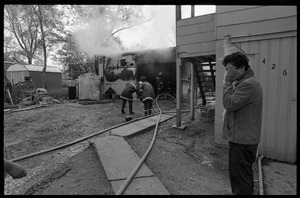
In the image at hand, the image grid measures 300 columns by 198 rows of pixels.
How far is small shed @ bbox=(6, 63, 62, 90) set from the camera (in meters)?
16.2

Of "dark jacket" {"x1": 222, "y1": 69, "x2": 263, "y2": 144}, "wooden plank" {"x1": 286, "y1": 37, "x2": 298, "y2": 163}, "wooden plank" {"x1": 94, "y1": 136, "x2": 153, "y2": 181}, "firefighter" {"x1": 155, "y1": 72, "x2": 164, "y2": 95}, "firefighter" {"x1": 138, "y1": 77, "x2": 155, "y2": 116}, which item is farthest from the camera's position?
"firefighter" {"x1": 155, "y1": 72, "x2": 164, "y2": 95}

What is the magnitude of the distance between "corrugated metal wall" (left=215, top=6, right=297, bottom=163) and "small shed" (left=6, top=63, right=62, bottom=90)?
16432 mm

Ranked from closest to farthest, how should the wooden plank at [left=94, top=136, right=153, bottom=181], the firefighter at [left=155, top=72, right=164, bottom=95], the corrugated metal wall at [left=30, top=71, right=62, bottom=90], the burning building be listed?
the wooden plank at [left=94, top=136, right=153, bottom=181] < the burning building < the firefighter at [left=155, top=72, right=164, bottom=95] < the corrugated metal wall at [left=30, top=71, right=62, bottom=90]

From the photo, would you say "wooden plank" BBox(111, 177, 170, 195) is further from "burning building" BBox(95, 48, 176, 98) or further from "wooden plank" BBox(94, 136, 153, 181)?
"burning building" BBox(95, 48, 176, 98)

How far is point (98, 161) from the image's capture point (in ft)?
12.7

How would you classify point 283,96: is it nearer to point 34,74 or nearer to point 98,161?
point 98,161

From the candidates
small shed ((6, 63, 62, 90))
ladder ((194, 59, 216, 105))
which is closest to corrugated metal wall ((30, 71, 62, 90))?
small shed ((6, 63, 62, 90))

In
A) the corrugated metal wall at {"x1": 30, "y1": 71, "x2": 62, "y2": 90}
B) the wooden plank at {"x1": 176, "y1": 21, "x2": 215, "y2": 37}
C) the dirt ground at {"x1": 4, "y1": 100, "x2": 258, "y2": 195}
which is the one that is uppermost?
the wooden plank at {"x1": 176, "y1": 21, "x2": 215, "y2": 37}

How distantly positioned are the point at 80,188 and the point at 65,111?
727 cm

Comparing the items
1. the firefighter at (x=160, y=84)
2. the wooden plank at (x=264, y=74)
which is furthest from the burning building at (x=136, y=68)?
the wooden plank at (x=264, y=74)

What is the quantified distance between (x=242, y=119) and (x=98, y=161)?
273cm

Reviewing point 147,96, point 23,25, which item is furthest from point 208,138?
point 23,25

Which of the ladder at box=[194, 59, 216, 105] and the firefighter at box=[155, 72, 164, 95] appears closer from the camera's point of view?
the ladder at box=[194, 59, 216, 105]

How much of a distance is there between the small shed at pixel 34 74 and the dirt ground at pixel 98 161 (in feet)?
35.1
